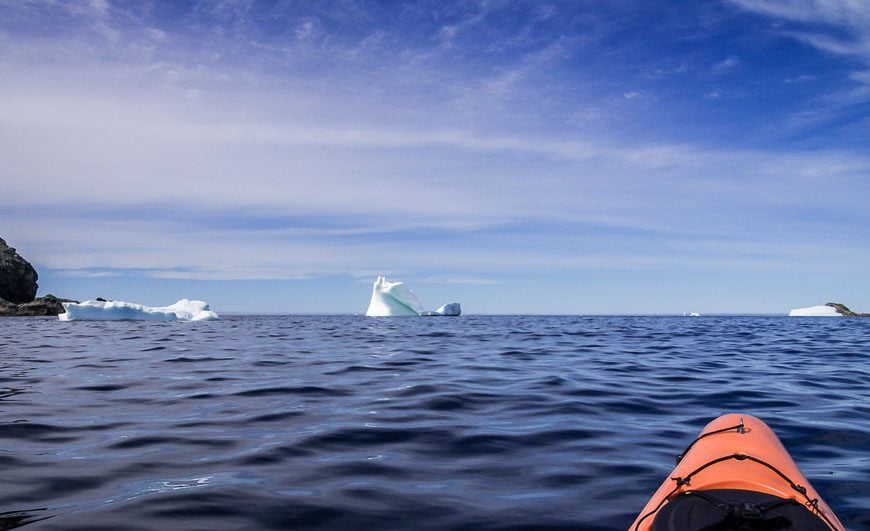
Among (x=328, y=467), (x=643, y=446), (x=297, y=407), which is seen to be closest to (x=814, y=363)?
(x=643, y=446)

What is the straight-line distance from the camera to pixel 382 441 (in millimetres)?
6965

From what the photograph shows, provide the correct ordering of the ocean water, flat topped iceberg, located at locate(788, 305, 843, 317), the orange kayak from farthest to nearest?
flat topped iceberg, located at locate(788, 305, 843, 317) < the ocean water < the orange kayak

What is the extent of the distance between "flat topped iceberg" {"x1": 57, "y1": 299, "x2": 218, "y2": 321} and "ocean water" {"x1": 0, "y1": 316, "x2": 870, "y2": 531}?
4053 cm

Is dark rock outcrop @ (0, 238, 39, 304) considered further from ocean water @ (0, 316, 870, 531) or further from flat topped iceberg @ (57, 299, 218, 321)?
ocean water @ (0, 316, 870, 531)

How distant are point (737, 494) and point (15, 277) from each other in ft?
321

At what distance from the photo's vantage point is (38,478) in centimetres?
536

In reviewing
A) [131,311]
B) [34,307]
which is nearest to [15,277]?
[34,307]

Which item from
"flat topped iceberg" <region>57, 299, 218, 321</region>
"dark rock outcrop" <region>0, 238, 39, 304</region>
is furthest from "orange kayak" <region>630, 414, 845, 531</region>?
"dark rock outcrop" <region>0, 238, 39, 304</region>

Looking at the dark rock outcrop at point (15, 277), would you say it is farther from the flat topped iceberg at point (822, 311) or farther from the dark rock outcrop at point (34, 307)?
the flat topped iceberg at point (822, 311)

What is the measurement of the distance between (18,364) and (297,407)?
10.3 m

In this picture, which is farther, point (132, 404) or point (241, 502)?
point (132, 404)

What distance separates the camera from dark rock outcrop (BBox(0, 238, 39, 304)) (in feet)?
263

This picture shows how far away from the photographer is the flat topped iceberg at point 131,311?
1961 inches

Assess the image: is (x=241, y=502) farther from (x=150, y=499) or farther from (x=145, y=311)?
(x=145, y=311)
